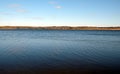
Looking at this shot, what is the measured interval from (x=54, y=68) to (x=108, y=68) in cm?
305

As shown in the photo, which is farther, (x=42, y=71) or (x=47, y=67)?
(x=47, y=67)

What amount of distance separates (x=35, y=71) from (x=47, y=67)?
1135 mm

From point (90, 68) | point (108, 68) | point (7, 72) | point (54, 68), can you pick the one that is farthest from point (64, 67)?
point (7, 72)

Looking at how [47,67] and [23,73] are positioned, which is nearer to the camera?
[23,73]

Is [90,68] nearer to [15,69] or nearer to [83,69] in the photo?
[83,69]

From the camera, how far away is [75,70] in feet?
36.6

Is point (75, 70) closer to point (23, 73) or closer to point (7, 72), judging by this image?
point (23, 73)

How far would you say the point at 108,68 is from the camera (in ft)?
38.0

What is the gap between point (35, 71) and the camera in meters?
10.8

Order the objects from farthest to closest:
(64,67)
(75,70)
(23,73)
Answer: (64,67)
(75,70)
(23,73)

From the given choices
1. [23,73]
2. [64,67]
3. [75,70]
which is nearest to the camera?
[23,73]

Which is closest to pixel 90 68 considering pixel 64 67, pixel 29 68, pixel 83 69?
pixel 83 69

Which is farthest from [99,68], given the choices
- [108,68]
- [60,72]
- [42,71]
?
[42,71]

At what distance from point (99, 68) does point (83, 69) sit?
942 millimetres
